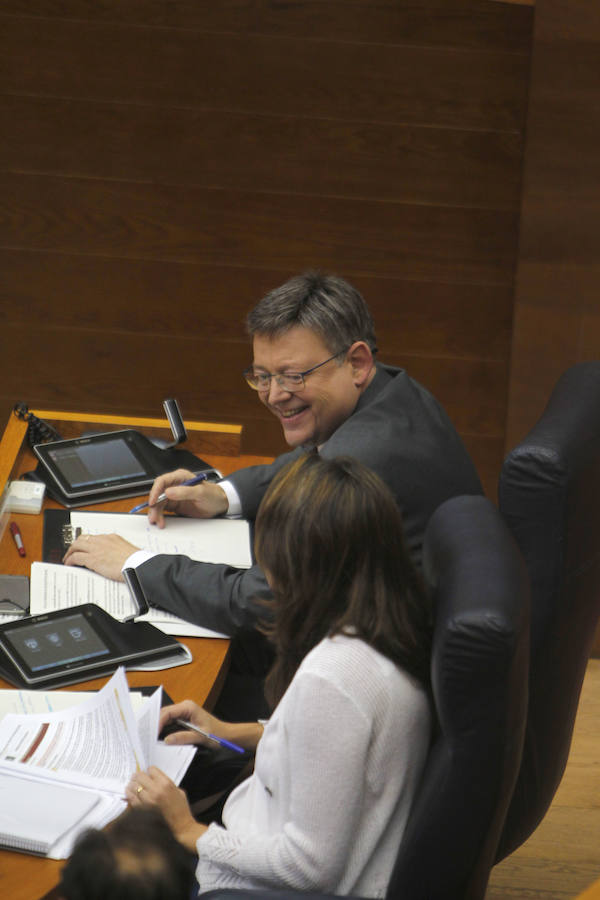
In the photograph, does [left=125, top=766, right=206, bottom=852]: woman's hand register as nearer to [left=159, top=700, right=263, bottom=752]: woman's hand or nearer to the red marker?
[left=159, top=700, right=263, bottom=752]: woman's hand

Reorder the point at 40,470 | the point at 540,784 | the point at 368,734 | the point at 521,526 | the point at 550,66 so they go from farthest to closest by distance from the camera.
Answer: the point at 550,66 < the point at 40,470 < the point at 540,784 < the point at 521,526 < the point at 368,734

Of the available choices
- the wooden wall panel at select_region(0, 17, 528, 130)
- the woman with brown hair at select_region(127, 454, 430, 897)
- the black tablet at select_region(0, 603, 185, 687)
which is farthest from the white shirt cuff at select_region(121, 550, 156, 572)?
the wooden wall panel at select_region(0, 17, 528, 130)

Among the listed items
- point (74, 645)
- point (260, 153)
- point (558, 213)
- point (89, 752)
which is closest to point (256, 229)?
point (260, 153)

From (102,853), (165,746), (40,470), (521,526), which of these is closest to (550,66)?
(40,470)

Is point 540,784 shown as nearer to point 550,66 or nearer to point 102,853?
point 102,853

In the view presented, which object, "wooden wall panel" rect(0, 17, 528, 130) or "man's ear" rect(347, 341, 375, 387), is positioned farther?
"wooden wall panel" rect(0, 17, 528, 130)

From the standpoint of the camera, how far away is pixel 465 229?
3768 millimetres

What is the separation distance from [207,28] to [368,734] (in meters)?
2.80

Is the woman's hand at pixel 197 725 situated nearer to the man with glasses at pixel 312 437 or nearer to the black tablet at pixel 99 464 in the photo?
the man with glasses at pixel 312 437

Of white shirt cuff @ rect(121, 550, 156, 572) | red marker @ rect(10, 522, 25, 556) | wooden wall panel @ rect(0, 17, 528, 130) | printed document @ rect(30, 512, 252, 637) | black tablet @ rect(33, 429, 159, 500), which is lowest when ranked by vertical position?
printed document @ rect(30, 512, 252, 637)

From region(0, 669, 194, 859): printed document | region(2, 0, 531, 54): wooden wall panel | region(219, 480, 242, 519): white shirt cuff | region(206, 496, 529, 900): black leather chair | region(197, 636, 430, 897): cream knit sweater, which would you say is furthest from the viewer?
region(2, 0, 531, 54): wooden wall panel

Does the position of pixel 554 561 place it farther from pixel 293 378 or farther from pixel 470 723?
pixel 293 378

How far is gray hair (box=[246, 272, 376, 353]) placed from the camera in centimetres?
225

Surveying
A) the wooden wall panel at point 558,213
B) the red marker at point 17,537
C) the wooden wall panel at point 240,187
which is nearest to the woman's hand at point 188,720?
the red marker at point 17,537
